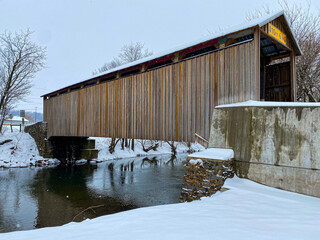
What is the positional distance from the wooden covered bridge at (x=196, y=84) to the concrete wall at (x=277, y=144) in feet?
3.47

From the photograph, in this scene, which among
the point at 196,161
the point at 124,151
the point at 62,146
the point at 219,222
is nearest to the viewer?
the point at 219,222

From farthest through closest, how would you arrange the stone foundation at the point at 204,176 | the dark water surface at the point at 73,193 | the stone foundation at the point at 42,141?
the stone foundation at the point at 42,141 < the dark water surface at the point at 73,193 < the stone foundation at the point at 204,176

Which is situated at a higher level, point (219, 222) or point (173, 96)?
point (173, 96)

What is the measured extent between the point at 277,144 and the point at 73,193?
7.56 meters

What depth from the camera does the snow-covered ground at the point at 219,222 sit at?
2.31 metres

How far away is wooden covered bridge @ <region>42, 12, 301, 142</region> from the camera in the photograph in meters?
5.33

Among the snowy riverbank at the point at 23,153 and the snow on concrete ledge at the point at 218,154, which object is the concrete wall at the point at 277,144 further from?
the snowy riverbank at the point at 23,153

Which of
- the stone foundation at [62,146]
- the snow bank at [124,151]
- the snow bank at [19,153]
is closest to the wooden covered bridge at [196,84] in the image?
the stone foundation at [62,146]

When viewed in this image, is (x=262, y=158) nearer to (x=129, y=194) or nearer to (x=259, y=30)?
(x=259, y=30)

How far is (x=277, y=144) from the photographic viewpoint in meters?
3.94

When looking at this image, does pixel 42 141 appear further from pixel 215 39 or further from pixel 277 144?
pixel 277 144

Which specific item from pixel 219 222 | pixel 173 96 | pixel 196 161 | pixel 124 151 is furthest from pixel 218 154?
pixel 124 151

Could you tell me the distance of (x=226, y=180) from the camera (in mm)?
4137

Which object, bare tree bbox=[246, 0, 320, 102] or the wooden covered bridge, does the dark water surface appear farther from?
bare tree bbox=[246, 0, 320, 102]
